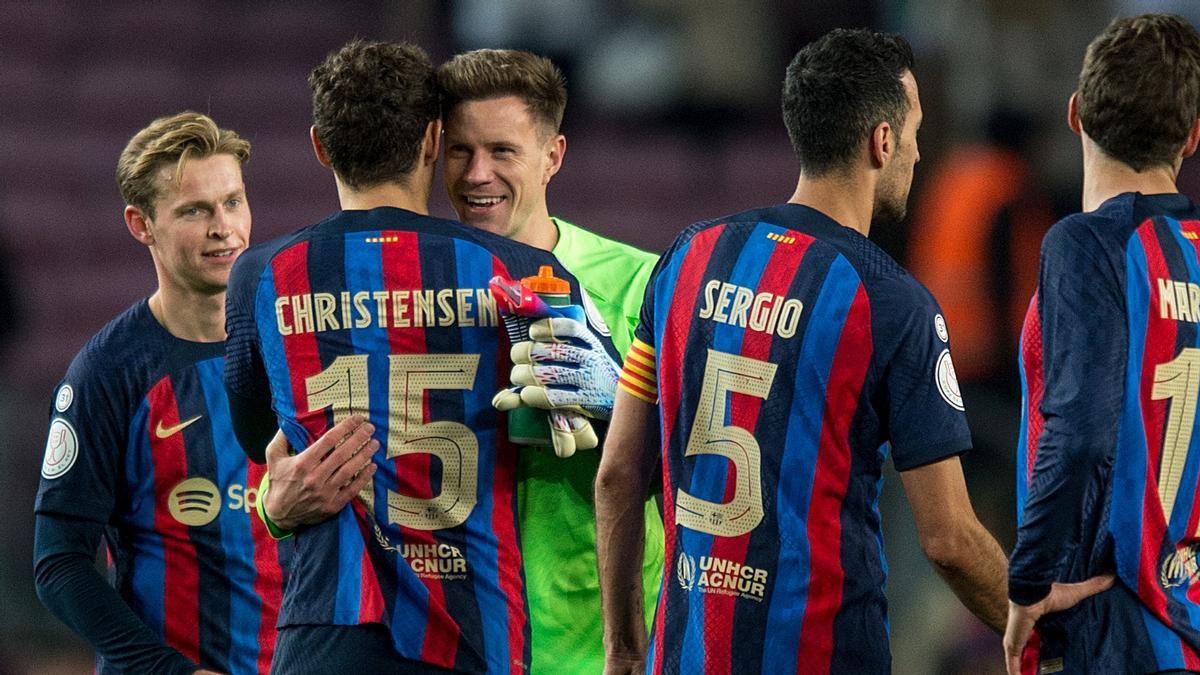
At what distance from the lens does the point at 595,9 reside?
9.36m

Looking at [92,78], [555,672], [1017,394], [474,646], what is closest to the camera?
[474,646]

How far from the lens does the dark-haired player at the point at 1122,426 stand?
10.3 feet

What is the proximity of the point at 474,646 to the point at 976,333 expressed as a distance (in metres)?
5.28

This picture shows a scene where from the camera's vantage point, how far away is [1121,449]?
320cm

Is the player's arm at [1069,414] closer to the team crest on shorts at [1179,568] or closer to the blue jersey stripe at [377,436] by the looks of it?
the team crest on shorts at [1179,568]

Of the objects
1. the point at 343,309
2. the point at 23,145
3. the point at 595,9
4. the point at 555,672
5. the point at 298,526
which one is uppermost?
the point at 595,9

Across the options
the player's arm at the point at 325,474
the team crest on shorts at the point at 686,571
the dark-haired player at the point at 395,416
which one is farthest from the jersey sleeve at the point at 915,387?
the player's arm at the point at 325,474

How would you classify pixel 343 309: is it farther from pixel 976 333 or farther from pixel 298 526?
pixel 976 333

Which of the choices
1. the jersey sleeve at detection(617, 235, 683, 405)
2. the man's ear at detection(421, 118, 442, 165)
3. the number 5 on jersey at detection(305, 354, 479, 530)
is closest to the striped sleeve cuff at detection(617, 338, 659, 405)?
the jersey sleeve at detection(617, 235, 683, 405)

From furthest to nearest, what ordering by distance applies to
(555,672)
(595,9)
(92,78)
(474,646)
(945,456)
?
(92,78) → (595,9) → (555,672) → (474,646) → (945,456)

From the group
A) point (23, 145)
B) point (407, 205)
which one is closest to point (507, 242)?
point (407, 205)

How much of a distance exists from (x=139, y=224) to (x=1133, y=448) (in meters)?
2.63

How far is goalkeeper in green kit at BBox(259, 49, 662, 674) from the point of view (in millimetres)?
3502

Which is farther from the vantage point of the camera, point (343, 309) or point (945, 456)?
point (343, 309)
